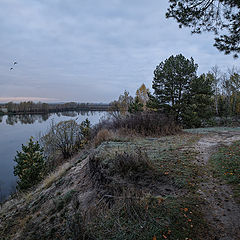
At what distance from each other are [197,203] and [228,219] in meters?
0.50

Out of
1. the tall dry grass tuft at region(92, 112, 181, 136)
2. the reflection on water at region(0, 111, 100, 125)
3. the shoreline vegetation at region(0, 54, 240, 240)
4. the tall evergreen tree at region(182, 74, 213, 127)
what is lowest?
the reflection on water at region(0, 111, 100, 125)

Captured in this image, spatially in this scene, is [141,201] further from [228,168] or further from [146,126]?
[146,126]

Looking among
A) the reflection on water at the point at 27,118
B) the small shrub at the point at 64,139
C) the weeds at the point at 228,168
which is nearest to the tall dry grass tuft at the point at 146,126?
the weeds at the point at 228,168

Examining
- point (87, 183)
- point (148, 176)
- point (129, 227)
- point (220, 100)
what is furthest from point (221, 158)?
point (220, 100)

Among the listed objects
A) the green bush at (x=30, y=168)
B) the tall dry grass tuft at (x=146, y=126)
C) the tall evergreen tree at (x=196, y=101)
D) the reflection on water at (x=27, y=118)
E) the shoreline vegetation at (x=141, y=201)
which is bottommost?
the green bush at (x=30, y=168)

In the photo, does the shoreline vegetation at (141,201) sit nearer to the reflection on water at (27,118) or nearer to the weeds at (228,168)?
the weeds at (228,168)

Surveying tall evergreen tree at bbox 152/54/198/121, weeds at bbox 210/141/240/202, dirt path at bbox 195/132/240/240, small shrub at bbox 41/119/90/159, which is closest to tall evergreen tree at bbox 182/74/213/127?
tall evergreen tree at bbox 152/54/198/121

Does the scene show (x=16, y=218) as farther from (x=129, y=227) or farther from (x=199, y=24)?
(x=199, y=24)

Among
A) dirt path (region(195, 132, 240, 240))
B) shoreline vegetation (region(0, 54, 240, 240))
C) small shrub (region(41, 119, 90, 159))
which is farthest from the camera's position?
small shrub (region(41, 119, 90, 159))

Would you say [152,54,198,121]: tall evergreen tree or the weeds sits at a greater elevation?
[152,54,198,121]: tall evergreen tree

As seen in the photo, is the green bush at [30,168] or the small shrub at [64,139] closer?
the green bush at [30,168]

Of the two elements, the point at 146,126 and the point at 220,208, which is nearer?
the point at 220,208

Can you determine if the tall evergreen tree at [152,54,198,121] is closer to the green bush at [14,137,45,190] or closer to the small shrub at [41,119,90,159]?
the small shrub at [41,119,90,159]

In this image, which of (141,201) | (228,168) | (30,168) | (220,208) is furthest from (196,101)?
(30,168)
